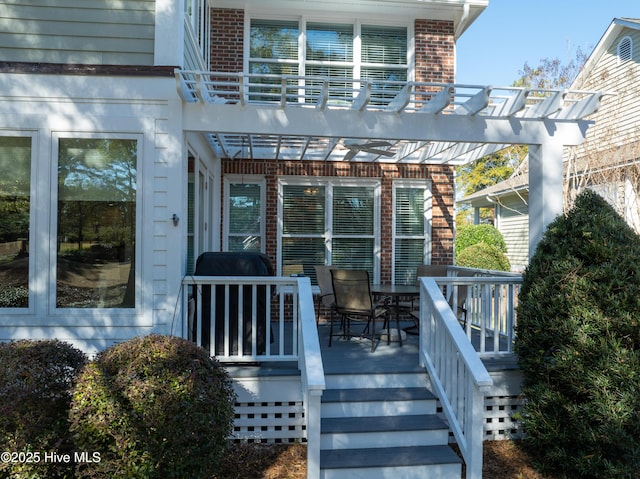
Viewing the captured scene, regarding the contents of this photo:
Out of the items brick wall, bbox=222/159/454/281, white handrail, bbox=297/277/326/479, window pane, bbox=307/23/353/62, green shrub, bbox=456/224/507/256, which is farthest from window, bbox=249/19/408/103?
green shrub, bbox=456/224/507/256

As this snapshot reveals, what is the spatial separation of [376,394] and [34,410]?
2.83 m

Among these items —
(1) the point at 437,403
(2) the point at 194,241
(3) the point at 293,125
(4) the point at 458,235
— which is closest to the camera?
(1) the point at 437,403

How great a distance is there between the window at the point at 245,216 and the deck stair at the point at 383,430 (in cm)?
404

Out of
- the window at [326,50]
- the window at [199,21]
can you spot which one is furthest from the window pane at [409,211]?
A: the window at [199,21]

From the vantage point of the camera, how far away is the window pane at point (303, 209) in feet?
28.5

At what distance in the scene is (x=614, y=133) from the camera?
41.9ft

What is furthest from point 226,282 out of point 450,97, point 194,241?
point 450,97

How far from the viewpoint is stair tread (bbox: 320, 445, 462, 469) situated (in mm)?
4234

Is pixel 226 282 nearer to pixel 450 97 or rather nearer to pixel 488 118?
pixel 450 97

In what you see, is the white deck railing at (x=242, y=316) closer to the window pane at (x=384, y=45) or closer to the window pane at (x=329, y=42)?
the window pane at (x=329, y=42)

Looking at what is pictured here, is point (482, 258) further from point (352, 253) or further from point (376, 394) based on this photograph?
point (376, 394)

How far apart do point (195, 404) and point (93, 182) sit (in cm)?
268

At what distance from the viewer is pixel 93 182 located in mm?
5180

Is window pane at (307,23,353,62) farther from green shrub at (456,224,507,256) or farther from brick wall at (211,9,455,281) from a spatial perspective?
green shrub at (456,224,507,256)
